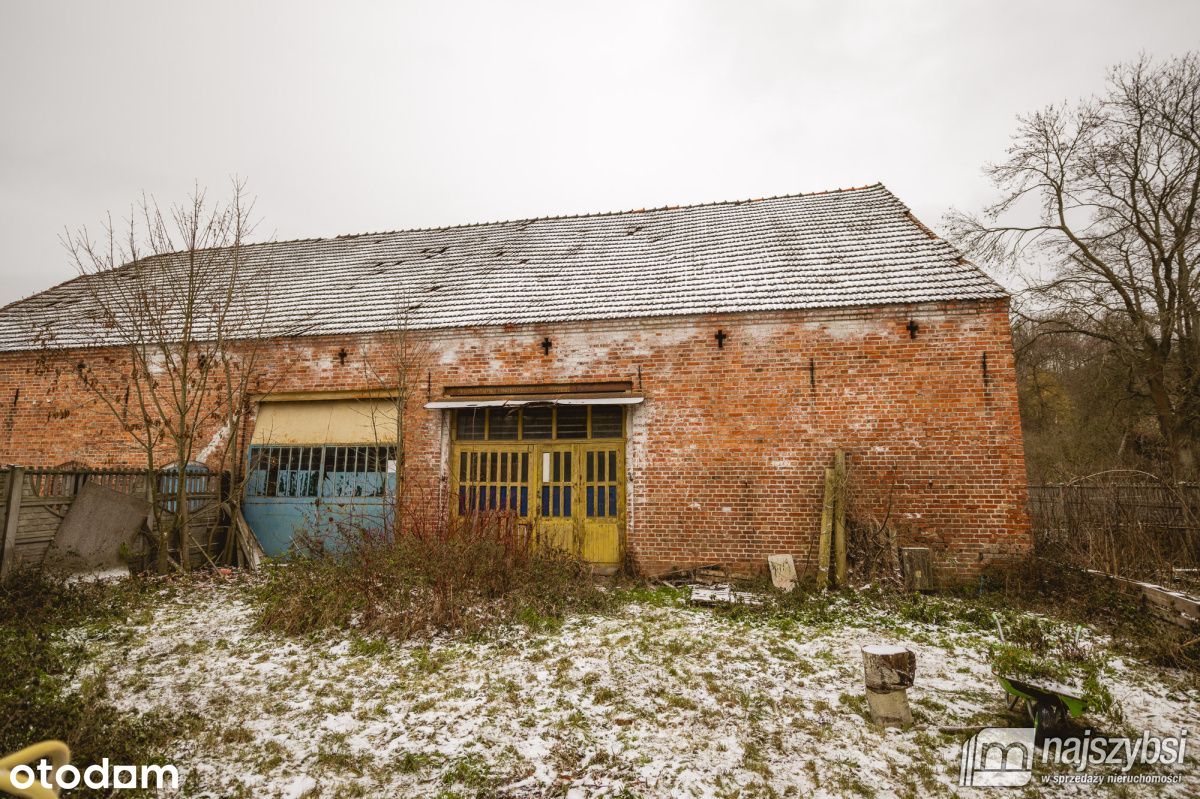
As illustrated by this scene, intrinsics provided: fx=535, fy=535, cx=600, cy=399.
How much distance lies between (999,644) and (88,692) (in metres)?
7.66

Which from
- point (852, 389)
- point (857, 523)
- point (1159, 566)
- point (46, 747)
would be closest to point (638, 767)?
point (46, 747)

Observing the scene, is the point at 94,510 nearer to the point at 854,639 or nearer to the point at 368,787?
the point at 368,787

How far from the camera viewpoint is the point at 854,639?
525 cm

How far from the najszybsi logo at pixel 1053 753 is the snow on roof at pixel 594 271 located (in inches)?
223

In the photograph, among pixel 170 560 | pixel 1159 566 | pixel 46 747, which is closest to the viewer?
pixel 46 747

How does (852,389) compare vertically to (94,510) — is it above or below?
above

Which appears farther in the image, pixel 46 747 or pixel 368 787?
pixel 368 787

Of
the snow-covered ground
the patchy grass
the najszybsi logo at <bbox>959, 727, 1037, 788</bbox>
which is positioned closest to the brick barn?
the snow-covered ground

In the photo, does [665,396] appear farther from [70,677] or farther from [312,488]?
[70,677]

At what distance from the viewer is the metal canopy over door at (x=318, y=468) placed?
28.7 feet

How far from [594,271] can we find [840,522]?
19.5ft

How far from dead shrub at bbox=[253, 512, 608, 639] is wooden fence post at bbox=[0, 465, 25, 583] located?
2458 millimetres

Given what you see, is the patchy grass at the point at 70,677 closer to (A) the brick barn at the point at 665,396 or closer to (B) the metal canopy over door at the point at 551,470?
(A) the brick barn at the point at 665,396

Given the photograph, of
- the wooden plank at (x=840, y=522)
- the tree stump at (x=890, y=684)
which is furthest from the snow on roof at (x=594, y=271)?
the tree stump at (x=890, y=684)
